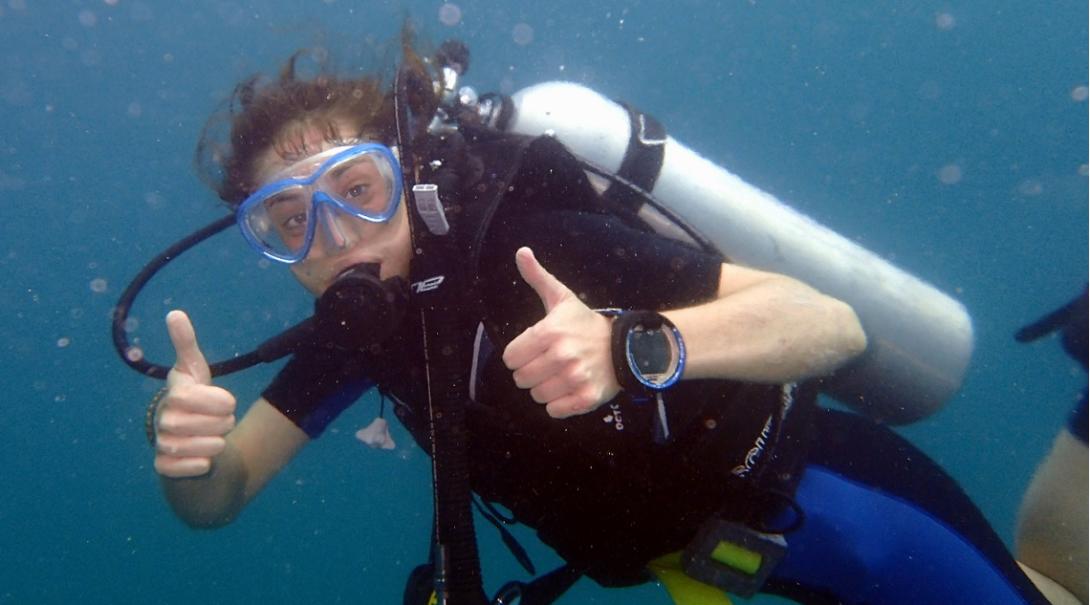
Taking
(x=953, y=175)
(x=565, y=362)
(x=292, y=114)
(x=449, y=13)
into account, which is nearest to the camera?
(x=565, y=362)

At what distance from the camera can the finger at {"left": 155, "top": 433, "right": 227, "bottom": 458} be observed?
2.12 meters

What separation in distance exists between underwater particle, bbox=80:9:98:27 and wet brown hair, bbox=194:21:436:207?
91.6ft

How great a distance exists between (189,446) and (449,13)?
2567 cm

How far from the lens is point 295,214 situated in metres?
2.74

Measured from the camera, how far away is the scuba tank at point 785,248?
4246 mm

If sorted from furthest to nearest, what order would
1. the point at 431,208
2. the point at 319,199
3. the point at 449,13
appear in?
1. the point at 449,13
2. the point at 319,199
3. the point at 431,208

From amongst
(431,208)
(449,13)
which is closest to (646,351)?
(431,208)

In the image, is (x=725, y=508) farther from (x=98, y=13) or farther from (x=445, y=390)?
(x=98, y=13)

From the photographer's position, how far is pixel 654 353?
1.84 metres

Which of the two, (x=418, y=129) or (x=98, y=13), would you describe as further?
(x=98, y=13)

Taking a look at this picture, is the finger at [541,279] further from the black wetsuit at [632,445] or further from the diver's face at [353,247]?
the diver's face at [353,247]

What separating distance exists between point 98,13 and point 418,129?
30060 mm

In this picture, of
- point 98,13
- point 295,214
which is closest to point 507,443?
point 295,214

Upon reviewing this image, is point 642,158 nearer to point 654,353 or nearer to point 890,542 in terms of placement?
point 890,542
